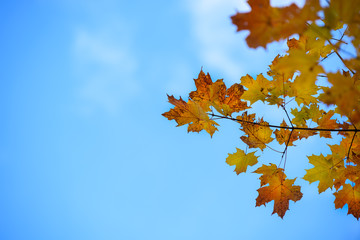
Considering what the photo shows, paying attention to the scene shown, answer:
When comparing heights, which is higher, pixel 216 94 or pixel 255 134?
pixel 216 94

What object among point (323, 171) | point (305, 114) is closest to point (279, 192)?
point (323, 171)

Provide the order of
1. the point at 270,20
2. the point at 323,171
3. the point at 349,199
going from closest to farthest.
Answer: the point at 270,20 → the point at 323,171 → the point at 349,199

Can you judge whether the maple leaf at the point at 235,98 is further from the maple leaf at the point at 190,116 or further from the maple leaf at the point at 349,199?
the maple leaf at the point at 349,199

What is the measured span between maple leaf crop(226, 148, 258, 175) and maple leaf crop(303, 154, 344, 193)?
1.36 ft

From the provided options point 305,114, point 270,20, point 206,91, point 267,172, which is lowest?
point 267,172

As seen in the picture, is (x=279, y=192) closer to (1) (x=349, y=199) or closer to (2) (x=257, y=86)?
(1) (x=349, y=199)

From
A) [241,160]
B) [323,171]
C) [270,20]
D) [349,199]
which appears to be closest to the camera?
[270,20]

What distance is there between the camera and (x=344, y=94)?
0.92m

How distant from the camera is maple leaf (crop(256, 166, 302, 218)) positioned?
1972 mm

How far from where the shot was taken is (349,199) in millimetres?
1974

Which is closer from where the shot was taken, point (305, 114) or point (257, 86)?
point (257, 86)

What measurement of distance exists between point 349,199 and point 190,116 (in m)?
1.44

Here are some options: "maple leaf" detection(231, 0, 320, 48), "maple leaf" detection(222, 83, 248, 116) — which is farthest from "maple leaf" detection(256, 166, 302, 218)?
"maple leaf" detection(231, 0, 320, 48)

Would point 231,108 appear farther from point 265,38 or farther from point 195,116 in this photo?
point 265,38
